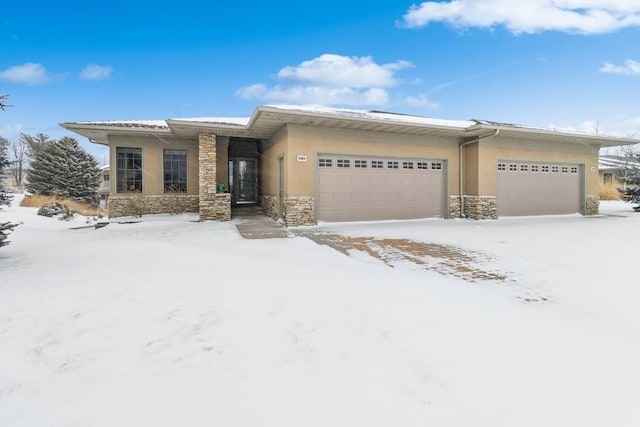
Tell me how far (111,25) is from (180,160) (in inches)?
267

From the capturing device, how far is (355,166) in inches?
421

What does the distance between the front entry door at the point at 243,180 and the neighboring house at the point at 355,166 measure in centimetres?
116

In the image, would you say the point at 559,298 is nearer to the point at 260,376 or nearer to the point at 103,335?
the point at 260,376

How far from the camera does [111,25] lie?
13773 millimetres

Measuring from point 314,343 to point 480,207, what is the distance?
1105 centimetres

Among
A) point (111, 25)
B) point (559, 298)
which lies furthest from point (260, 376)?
point (111, 25)

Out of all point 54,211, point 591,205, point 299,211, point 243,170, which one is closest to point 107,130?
point 54,211

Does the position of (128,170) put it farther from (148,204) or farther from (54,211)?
(54,211)

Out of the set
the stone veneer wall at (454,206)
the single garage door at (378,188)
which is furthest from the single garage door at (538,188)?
the single garage door at (378,188)

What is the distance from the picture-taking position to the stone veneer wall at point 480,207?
1178 cm

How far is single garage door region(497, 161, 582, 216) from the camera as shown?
492 inches

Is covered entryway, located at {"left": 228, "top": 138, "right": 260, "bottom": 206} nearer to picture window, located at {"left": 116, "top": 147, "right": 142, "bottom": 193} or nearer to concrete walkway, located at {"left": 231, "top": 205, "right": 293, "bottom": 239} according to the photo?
concrete walkway, located at {"left": 231, "top": 205, "right": 293, "bottom": 239}

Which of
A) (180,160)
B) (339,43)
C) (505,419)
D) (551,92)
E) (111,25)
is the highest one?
(339,43)

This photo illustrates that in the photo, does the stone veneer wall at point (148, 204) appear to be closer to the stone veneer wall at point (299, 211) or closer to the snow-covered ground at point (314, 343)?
the stone veneer wall at point (299, 211)
